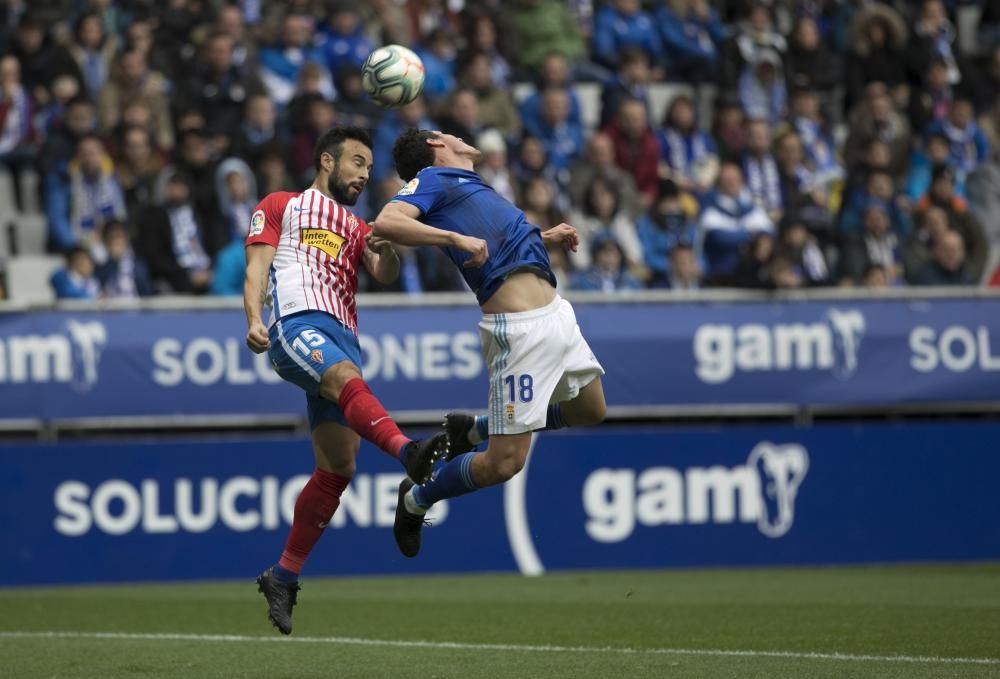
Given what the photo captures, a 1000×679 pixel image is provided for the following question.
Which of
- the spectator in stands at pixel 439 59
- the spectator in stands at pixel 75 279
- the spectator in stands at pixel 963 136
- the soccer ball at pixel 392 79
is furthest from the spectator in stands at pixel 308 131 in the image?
the spectator in stands at pixel 963 136

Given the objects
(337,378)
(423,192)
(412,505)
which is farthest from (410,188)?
(412,505)

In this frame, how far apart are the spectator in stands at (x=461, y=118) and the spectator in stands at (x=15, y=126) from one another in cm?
374

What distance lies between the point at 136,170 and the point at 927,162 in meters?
8.19

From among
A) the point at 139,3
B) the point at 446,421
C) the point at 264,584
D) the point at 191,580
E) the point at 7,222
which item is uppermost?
the point at 139,3

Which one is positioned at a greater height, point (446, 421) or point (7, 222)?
point (7, 222)

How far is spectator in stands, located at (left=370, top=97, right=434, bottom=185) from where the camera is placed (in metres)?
16.0

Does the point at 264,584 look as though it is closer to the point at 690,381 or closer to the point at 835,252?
the point at 690,381

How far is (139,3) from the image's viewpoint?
17188mm

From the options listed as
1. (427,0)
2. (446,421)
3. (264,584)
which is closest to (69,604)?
(264,584)

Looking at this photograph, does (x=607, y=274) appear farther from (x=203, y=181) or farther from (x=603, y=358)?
(x=203, y=181)

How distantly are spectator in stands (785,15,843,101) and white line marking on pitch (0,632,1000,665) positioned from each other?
11642mm

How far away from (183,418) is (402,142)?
5.27 metres

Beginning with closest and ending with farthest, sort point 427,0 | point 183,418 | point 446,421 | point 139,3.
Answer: point 446,421, point 183,418, point 139,3, point 427,0

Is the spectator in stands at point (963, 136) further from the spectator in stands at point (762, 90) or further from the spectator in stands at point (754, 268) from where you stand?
the spectator in stands at point (754, 268)
